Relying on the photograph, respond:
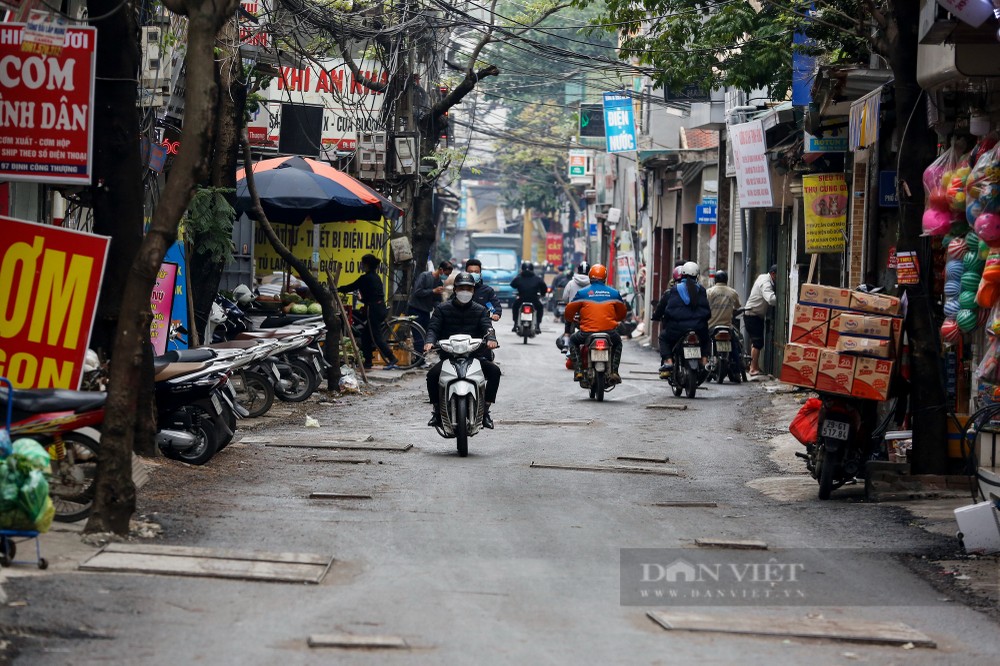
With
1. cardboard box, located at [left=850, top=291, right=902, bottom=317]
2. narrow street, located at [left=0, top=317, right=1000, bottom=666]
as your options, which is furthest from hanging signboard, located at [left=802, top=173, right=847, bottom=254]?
cardboard box, located at [left=850, top=291, right=902, bottom=317]

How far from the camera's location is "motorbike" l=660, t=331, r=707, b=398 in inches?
759

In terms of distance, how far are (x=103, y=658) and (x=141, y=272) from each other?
320 centimetres

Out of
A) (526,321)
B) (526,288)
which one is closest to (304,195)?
(526,321)

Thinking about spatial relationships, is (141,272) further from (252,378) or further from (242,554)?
(252,378)

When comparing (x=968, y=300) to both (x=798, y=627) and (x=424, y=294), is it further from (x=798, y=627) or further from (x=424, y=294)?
(x=424, y=294)

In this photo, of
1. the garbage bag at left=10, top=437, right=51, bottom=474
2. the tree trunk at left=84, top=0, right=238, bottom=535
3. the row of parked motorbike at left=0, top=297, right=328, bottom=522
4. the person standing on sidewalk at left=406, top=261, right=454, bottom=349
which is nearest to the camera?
the garbage bag at left=10, top=437, right=51, bottom=474

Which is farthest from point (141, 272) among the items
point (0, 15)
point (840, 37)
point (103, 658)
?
point (840, 37)

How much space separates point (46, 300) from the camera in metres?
9.62

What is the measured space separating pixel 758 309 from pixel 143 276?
16871mm

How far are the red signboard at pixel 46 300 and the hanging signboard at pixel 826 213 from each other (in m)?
10.9

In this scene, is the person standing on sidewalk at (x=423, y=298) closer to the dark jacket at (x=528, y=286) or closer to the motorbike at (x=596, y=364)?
the motorbike at (x=596, y=364)

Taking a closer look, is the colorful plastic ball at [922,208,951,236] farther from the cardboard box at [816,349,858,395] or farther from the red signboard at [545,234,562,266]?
the red signboard at [545,234,562,266]

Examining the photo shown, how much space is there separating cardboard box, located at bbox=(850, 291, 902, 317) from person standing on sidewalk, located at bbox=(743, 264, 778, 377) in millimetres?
12804

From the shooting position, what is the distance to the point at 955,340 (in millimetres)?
10188
